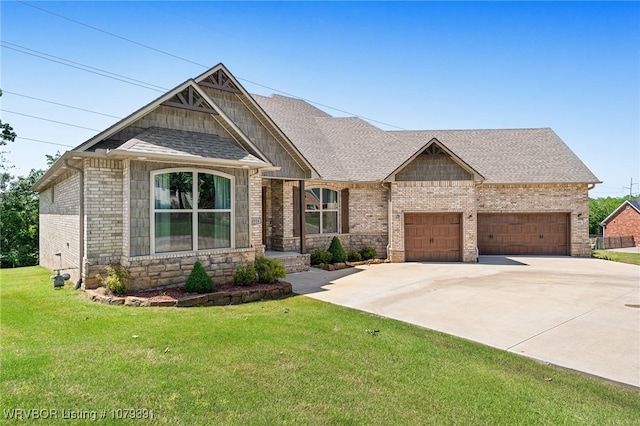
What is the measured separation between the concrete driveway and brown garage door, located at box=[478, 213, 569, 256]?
11.1 feet

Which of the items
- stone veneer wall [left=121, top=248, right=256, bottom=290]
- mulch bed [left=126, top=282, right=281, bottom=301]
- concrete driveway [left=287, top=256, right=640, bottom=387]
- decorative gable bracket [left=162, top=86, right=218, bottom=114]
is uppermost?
decorative gable bracket [left=162, top=86, right=218, bottom=114]

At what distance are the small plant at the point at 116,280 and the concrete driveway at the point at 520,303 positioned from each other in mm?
4488

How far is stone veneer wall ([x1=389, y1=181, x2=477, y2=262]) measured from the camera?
15914mm

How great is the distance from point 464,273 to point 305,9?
1129 centimetres

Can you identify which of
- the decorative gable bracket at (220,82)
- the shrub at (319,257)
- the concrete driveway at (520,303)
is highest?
the decorative gable bracket at (220,82)

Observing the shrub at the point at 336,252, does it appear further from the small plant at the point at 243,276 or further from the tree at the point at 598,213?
Answer: the tree at the point at 598,213

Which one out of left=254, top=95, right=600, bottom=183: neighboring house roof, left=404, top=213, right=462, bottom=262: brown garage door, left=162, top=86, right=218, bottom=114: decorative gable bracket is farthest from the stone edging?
left=404, top=213, right=462, bottom=262: brown garage door

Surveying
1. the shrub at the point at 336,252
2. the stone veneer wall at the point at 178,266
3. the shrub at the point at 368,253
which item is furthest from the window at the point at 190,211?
the shrub at the point at 368,253

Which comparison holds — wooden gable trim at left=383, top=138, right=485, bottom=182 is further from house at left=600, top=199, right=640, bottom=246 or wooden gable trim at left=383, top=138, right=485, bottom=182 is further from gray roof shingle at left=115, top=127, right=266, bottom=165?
house at left=600, top=199, right=640, bottom=246

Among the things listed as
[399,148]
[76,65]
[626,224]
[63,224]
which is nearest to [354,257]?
[399,148]

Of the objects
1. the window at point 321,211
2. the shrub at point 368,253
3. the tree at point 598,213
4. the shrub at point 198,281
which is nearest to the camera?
the shrub at point 198,281

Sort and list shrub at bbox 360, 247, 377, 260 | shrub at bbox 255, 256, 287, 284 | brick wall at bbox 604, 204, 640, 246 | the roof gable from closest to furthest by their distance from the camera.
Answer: shrub at bbox 255, 256, 287, 284 < shrub at bbox 360, 247, 377, 260 < the roof gable < brick wall at bbox 604, 204, 640, 246

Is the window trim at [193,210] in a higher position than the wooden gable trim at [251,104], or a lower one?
lower

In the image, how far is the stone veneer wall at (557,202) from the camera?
713 inches
